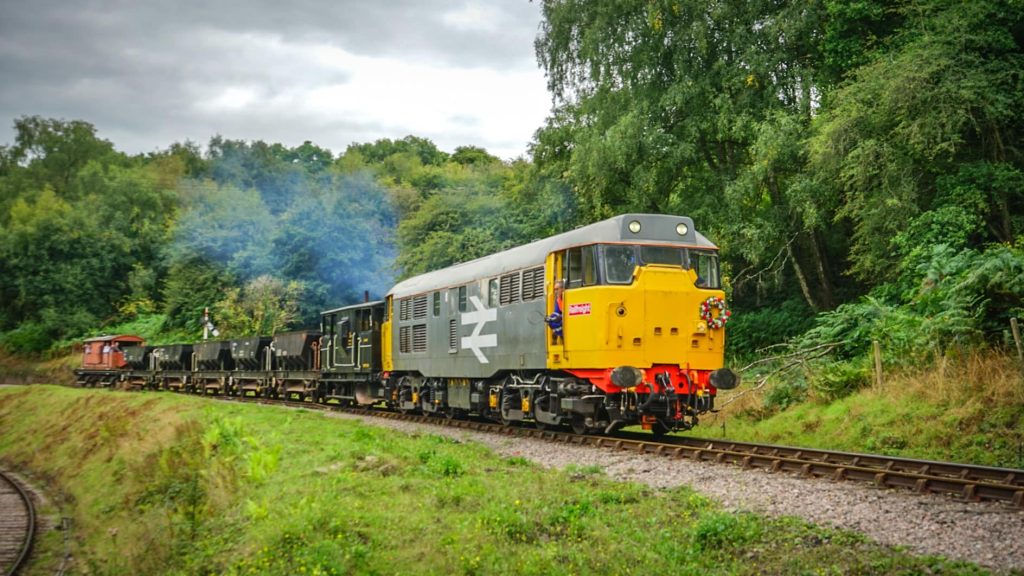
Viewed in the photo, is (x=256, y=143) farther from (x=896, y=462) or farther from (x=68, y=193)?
(x=896, y=462)

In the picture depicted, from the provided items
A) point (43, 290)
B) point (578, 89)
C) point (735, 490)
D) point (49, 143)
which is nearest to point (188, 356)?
point (578, 89)

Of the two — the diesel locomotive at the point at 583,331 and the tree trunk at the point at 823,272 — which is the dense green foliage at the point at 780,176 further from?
the diesel locomotive at the point at 583,331

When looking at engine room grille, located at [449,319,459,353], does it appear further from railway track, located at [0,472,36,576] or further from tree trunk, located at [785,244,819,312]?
tree trunk, located at [785,244,819,312]

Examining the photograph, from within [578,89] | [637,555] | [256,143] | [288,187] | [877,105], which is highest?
[256,143]

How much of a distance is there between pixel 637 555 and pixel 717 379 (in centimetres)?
757

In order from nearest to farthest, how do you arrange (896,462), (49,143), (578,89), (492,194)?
(896,462) < (578,89) < (492,194) < (49,143)

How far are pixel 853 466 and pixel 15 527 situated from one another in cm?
1773

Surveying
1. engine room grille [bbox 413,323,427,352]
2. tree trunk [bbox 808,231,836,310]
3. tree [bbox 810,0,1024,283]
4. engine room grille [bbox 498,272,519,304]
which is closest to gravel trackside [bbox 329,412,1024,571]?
engine room grille [bbox 498,272,519,304]

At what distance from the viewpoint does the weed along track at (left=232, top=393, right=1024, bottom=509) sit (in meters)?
9.95

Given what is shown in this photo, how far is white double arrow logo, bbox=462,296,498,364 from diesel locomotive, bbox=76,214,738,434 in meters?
0.04

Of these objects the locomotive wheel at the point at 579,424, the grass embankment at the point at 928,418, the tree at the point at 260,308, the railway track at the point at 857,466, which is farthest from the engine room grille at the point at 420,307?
the tree at the point at 260,308

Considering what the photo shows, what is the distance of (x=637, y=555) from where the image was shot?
8477 millimetres

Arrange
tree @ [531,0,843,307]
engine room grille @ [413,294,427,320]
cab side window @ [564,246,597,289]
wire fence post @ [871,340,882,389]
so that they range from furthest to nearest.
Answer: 1. tree @ [531,0,843,307]
2. engine room grille @ [413,294,427,320]
3. wire fence post @ [871,340,882,389]
4. cab side window @ [564,246,597,289]

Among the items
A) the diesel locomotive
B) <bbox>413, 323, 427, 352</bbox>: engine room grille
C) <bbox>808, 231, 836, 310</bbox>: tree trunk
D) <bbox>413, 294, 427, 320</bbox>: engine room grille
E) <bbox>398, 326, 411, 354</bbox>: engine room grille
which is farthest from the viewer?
<bbox>808, 231, 836, 310</bbox>: tree trunk
